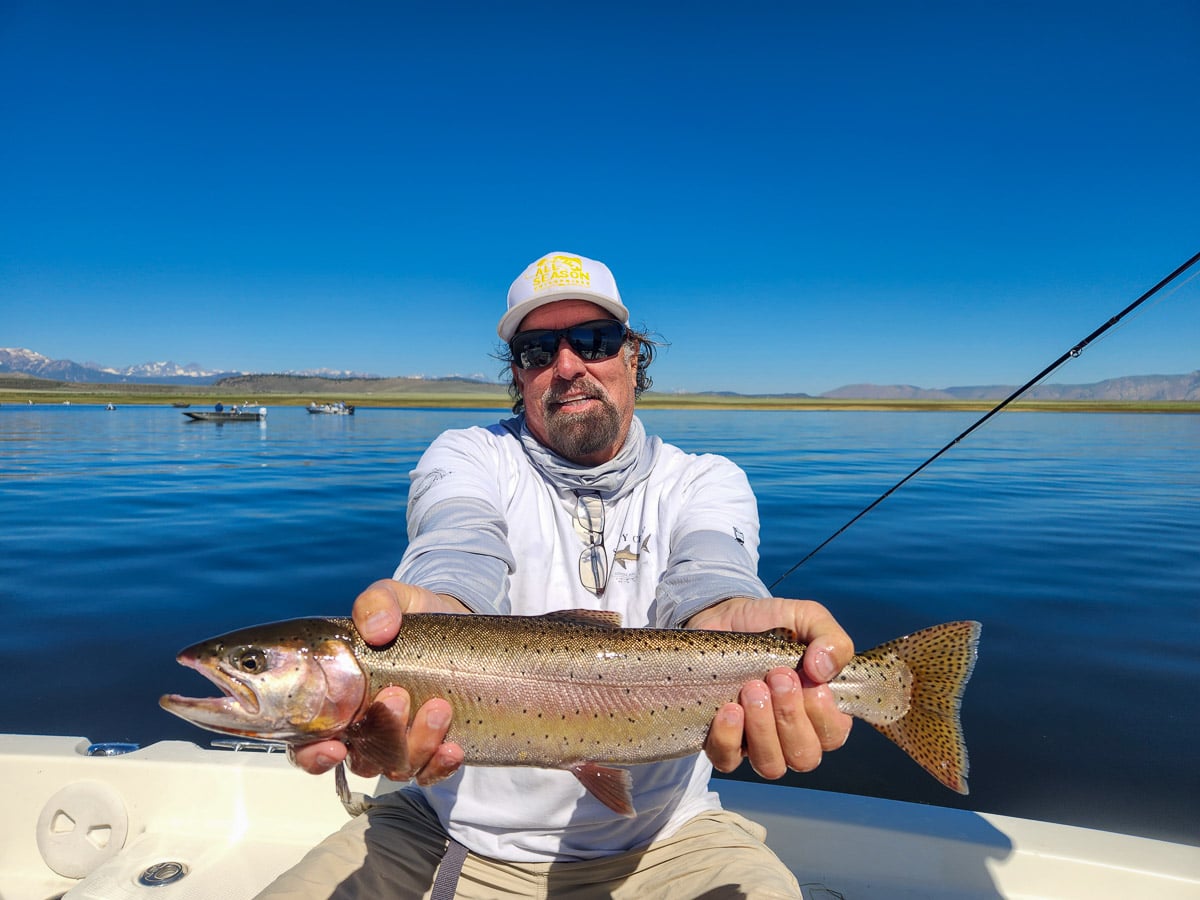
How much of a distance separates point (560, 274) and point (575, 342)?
439mm

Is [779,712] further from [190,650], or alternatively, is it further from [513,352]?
[513,352]

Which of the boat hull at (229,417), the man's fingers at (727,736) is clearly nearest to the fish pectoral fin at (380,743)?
the man's fingers at (727,736)

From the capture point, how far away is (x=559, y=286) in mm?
4191

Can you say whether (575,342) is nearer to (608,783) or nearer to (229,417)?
(608,783)

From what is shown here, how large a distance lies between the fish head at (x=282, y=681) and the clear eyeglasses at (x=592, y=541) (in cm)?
147

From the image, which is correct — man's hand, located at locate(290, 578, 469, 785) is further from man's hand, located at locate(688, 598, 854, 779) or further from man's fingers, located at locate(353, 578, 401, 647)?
man's hand, located at locate(688, 598, 854, 779)

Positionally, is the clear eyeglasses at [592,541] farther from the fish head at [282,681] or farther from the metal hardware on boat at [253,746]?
the metal hardware on boat at [253,746]

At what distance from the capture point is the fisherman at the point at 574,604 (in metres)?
2.76

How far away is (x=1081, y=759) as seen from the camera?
243 inches

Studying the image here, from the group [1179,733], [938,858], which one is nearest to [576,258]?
[938,858]

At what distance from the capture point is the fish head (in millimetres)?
2502

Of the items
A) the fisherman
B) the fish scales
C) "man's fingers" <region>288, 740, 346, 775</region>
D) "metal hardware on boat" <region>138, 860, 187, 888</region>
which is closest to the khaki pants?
the fisherman

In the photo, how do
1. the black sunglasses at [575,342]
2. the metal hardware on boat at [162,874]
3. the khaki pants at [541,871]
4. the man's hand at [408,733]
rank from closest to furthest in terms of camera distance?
1. the man's hand at [408,733]
2. the khaki pants at [541,871]
3. the metal hardware on boat at [162,874]
4. the black sunglasses at [575,342]

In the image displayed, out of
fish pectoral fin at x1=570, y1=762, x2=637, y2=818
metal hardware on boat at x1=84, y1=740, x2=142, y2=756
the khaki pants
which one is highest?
fish pectoral fin at x1=570, y1=762, x2=637, y2=818
